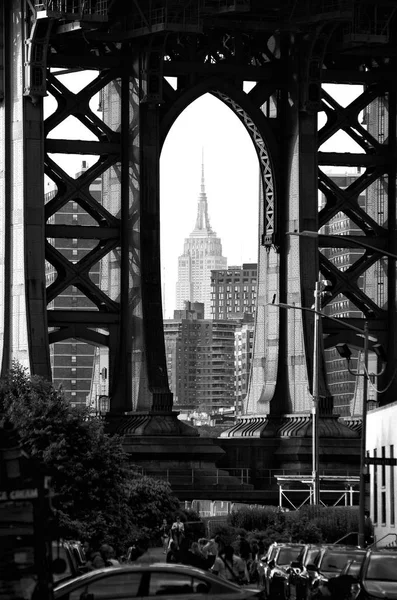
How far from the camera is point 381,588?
1280 inches

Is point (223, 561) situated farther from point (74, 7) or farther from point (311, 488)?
point (74, 7)

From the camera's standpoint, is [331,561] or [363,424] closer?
[331,561]

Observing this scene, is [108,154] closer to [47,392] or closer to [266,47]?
[266,47]

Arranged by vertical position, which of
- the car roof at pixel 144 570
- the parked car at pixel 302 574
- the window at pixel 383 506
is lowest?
the parked car at pixel 302 574

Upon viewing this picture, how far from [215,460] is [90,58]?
17230mm

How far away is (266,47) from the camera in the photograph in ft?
294

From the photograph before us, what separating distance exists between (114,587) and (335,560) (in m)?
9.77

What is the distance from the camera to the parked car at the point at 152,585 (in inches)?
1164

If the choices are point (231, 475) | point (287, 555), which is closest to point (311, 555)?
point (287, 555)

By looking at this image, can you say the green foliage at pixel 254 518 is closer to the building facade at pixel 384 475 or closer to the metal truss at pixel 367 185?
the building facade at pixel 384 475

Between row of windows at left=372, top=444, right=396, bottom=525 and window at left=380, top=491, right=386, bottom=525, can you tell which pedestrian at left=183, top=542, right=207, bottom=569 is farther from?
window at left=380, top=491, right=386, bottom=525

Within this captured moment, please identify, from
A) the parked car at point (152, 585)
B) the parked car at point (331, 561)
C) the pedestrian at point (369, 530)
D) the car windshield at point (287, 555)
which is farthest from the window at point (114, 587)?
the pedestrian at point (369, 530)

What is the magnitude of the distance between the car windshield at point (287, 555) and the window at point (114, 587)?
49.2 ft

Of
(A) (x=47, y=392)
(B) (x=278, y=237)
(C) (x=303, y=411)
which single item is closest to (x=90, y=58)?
(B) (x=278, y=237)
